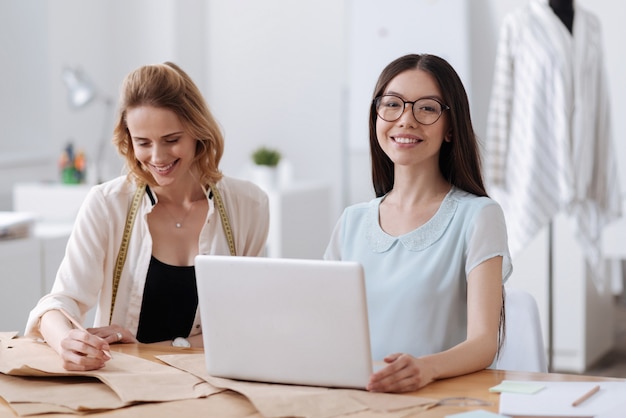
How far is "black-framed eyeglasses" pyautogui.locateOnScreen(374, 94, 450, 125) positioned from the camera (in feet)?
6.24

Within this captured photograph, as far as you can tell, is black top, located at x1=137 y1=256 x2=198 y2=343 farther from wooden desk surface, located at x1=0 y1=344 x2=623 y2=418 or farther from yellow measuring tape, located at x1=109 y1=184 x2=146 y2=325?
wooden desk surface, located at x1=0 y1=344 x2=623 y2=418

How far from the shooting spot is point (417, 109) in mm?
1906

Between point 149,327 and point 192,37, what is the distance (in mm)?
4104

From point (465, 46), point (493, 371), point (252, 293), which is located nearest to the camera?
point (252, 293)

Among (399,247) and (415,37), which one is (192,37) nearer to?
(415,37)

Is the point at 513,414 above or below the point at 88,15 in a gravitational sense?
below

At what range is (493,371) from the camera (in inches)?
69.2

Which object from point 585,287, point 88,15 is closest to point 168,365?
point 585,287

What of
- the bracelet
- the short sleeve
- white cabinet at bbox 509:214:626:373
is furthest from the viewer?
white cabinet at bbox 509:214:626:373

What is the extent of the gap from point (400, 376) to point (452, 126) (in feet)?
1.84

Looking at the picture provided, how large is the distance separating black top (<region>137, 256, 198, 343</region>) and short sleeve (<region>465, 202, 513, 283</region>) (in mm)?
663

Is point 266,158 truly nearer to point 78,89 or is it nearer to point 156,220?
point 78,89

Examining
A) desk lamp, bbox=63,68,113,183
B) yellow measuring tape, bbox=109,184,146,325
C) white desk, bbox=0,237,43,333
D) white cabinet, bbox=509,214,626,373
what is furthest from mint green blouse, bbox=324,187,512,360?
desk lamp, bbox=63,68,113,183

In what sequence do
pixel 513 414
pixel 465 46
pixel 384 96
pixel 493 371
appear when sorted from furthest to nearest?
pixel 465 46, pixel 384 96, pixel 493 371, pixel 513 414
